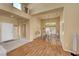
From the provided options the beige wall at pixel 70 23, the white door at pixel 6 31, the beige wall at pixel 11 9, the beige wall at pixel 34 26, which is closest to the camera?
the beige wall at pixel 11 9

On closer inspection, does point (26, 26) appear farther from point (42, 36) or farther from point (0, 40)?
point (0, 40)

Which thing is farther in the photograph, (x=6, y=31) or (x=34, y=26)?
(x=34, y=26)

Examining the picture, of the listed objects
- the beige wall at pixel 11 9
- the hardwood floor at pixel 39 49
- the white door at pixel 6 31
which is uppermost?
the beige wall at pixel 11 9

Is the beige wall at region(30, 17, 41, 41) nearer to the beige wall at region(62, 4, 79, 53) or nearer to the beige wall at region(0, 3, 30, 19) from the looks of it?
the beige wall at region(0, 3, 30, 19)

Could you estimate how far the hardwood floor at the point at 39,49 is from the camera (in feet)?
10.5

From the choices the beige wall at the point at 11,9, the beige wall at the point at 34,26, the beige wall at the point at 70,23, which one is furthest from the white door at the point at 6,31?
the beige wall at the point at 70,23

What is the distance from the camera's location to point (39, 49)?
3.46 metres

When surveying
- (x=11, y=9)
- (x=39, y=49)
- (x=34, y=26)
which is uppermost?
(x=11, y=9)

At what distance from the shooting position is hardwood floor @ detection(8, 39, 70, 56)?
321 cm

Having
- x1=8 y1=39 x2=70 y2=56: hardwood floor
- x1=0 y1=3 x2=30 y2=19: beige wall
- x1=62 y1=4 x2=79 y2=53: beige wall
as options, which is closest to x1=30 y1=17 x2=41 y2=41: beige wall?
x1=8 y1=39 x2=70 y2=56: hardwood floor

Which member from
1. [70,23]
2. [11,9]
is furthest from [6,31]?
Result: [70,23]

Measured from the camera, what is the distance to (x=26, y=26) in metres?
3.71

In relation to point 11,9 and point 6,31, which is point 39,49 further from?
point 11,9

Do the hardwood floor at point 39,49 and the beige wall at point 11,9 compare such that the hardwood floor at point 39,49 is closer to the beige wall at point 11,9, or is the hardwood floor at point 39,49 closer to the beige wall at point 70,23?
the beige wall at point 70,23
